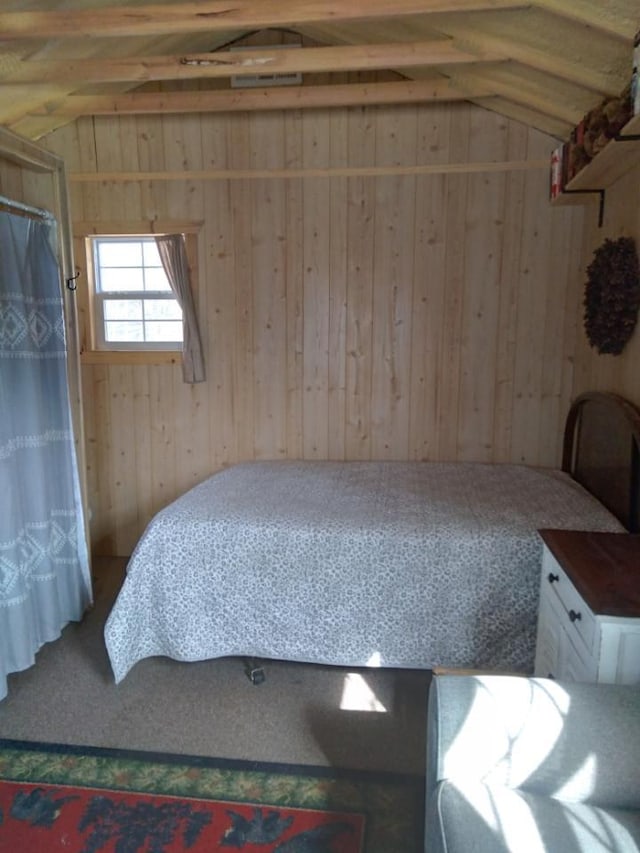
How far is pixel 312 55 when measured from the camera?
2590 mm

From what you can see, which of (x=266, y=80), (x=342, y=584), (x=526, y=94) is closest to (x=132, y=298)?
(x=266, y=80)

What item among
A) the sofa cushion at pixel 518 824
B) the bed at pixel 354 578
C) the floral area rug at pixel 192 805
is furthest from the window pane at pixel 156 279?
the sofa cushion at pixel 518 824

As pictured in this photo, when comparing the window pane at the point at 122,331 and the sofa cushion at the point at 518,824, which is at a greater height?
the window pane at the point at 122,331

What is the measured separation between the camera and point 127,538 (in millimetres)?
3957

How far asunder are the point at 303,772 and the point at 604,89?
289cm

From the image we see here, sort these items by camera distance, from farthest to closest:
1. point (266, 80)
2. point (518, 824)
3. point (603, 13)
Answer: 1. point (266, 80)
2. point (603, 13)
3. point (518, 824)

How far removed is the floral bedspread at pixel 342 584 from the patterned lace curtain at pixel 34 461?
476 mm

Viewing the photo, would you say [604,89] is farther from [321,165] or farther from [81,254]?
[81,254]

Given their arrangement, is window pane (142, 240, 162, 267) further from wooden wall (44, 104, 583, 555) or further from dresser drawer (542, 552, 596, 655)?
dresser drawer (542, 552, 596, 655)

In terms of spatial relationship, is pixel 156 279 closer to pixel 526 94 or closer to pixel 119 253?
pixel 119 253

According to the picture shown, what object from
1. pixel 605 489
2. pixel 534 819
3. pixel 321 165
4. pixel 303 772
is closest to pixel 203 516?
pixel 303 772

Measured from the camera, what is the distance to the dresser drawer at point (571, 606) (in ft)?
4.97

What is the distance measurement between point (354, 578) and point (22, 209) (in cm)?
217

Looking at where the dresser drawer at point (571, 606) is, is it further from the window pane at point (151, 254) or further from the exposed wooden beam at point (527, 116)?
the window pane at point (151, 254)
